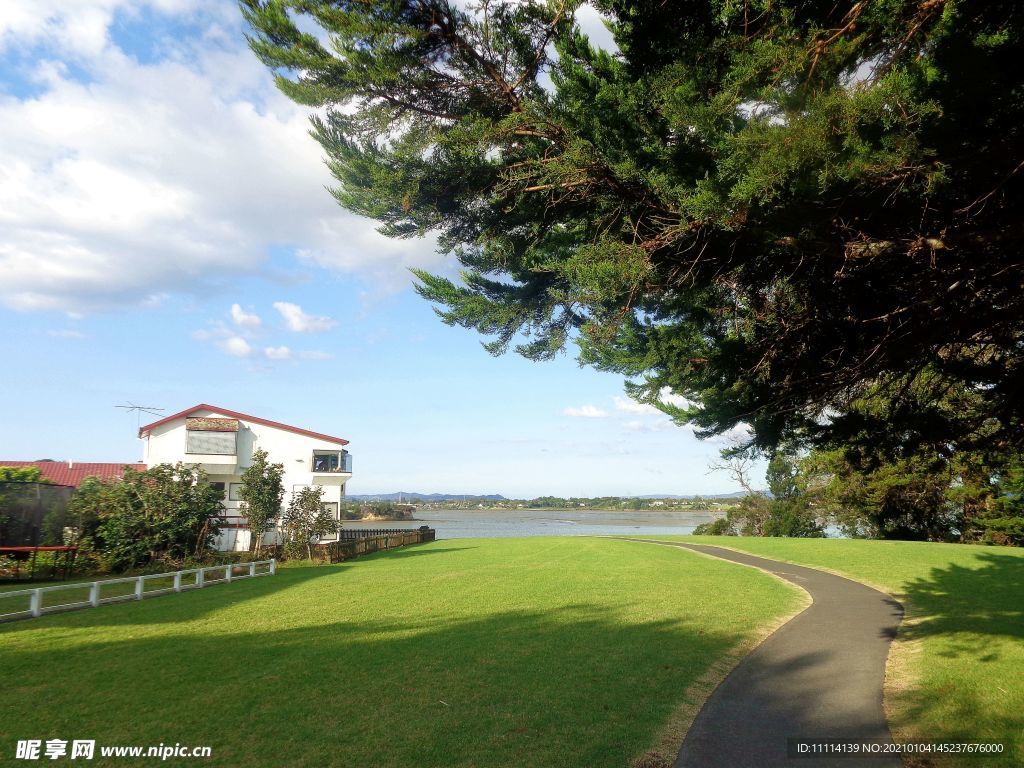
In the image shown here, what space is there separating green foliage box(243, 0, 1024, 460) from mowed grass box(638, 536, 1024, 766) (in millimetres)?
2944

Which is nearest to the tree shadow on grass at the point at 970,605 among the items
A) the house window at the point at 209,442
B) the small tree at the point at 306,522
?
the small tree at the point at 306,522

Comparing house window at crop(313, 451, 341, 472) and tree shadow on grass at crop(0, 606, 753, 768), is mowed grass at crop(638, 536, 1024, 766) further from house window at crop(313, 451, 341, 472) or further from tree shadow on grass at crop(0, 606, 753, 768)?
house window at crop(313, 451, 341, 472)

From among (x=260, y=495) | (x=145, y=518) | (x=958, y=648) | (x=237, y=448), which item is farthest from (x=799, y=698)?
(x=237, y=448)

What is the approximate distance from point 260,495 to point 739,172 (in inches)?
916

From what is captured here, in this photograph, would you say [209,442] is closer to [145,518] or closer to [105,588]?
[145,518]

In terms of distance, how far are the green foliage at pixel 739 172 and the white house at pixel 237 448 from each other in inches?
1034

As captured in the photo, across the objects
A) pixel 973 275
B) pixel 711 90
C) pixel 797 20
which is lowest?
pixel 973 275

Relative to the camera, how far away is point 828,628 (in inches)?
406

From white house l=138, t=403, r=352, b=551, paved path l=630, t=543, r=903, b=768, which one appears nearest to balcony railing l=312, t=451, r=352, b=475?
white house l=138, t=403, r=352, b=551

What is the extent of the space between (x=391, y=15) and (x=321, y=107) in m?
1.36

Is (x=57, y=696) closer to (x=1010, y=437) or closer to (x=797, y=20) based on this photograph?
(x=797, y=20)

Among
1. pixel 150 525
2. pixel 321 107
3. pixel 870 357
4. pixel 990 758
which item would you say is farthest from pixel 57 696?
pixel 150 525

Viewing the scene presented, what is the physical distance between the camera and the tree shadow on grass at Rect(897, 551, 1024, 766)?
18.9 ft

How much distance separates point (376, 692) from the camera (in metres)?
6.75
